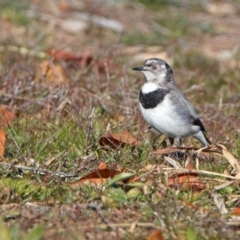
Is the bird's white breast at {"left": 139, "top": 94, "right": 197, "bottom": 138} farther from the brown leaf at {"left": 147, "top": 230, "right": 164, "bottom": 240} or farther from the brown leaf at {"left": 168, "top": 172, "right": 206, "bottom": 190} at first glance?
the brown leaf at {"left": 147, "top": 230, "right": 164, "bottom": 240}

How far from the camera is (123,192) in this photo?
5.05 meters

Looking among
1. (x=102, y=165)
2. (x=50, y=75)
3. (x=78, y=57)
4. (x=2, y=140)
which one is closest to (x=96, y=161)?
(x=102, y=165)

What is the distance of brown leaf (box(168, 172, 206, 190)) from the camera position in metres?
5.22

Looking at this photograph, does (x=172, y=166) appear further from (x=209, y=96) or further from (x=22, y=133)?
(x=209, y=96)

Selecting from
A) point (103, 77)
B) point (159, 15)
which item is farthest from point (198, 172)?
point (159, 15)

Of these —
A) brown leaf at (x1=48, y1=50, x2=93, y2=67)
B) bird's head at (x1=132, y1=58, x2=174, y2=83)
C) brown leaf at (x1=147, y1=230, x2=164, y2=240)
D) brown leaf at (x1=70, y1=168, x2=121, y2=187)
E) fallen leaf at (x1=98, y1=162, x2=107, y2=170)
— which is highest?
bird's head at (x1=132, y1=58, x2=174, y2=83)

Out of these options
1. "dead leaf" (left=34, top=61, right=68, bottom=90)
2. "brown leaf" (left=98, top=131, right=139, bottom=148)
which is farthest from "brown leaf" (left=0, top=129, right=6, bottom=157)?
"dead leaf" (left=34, top=61, right=68, bottom=90)

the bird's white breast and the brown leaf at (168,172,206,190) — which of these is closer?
the brown leaf at (168,172,206,190)

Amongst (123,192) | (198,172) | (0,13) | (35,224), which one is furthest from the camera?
(0,13)

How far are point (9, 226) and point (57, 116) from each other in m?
2.50

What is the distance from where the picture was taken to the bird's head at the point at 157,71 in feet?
22.9

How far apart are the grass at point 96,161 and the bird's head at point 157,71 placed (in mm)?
401

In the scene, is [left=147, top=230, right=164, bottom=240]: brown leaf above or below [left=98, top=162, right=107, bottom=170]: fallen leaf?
above

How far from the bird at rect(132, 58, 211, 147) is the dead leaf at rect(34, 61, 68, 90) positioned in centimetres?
141
